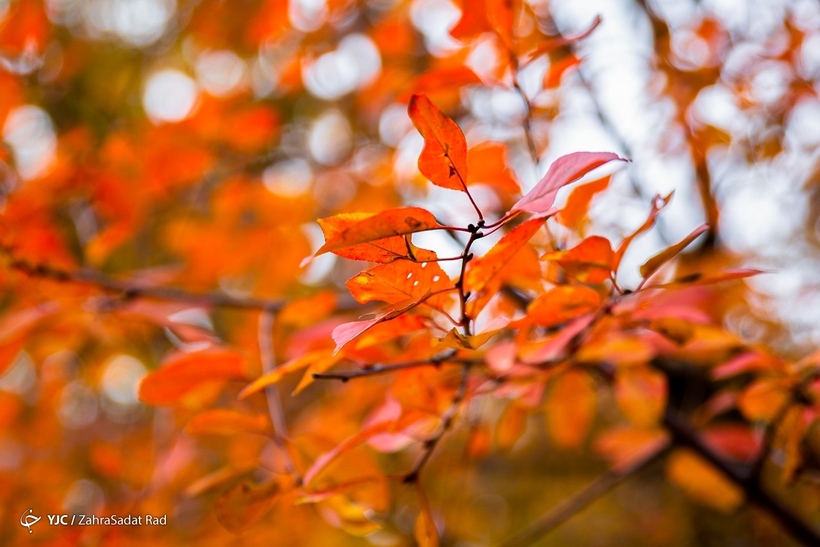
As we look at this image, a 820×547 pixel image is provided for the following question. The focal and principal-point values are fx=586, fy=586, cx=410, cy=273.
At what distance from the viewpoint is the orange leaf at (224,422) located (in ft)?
1.93

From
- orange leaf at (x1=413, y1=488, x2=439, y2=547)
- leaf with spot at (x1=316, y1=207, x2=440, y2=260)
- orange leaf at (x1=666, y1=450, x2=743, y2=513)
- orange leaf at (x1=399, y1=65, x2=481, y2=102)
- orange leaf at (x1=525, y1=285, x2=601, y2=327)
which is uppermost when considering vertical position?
leaf with spot at (x1=316, y1=207, x2=440, y2=260)

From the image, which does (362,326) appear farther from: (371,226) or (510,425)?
(510,425)

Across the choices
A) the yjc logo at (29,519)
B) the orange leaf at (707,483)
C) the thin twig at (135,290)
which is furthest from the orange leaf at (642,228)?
the yjc logo at (29,519)

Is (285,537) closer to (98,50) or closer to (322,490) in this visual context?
(322,490)

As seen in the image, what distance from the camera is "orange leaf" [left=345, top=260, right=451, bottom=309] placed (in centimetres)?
37

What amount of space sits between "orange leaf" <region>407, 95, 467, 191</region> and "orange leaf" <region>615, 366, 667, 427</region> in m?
0.54

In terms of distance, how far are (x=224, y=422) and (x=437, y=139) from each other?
0.39 m

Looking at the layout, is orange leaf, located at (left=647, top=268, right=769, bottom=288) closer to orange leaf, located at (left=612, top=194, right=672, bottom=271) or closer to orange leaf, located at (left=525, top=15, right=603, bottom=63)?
orange leaf, located at (left=612, top=194, right=672, bottom=271)

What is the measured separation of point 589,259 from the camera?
0.45 metres

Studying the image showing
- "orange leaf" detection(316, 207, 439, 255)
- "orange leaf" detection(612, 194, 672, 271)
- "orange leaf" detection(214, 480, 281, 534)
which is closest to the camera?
"orange leaf" detection(316, 207, 439, 255)

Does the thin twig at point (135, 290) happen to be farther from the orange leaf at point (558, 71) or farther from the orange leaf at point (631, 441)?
the orange leaf at point (631, 441)

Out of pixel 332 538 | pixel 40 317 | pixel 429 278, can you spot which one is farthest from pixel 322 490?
pixel 332 538

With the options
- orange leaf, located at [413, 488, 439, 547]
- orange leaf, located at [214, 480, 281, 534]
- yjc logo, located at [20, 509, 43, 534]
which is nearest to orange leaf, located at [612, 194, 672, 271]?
orange leaf, located at [413, 488, 439, 547]

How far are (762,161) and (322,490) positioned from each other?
1.36 metres
